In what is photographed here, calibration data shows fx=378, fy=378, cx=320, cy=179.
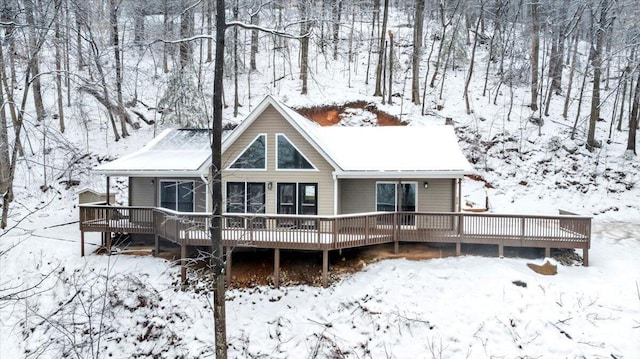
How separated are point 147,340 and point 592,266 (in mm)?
13321

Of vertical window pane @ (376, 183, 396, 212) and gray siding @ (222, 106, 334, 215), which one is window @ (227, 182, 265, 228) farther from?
vertical window pane @ (376, 183, 396, 212)

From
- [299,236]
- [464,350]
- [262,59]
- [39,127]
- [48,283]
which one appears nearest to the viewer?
[39,127]

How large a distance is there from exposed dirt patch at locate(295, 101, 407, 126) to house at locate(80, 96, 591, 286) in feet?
35.4

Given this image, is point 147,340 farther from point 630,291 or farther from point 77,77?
point 630,291

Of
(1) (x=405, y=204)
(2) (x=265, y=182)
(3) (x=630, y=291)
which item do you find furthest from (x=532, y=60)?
(2) (x=265, y=182)

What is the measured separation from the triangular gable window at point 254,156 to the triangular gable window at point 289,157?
1.94 feet

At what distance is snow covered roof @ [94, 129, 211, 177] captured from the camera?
1379 cm

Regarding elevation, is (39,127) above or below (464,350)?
above

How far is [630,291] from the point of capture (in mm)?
10117

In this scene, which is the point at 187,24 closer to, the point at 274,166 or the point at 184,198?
the point at 274,166

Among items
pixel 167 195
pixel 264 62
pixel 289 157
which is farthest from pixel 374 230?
pixel 264 62

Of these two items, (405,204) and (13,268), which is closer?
(13,268)

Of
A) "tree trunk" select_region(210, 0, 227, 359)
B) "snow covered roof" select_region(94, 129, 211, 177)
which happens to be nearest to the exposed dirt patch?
"snow covered roof" select_region(94, 129, 211, 177)

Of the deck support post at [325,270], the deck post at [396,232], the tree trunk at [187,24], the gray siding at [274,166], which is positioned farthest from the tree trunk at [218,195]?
the deck post at [396,232]
